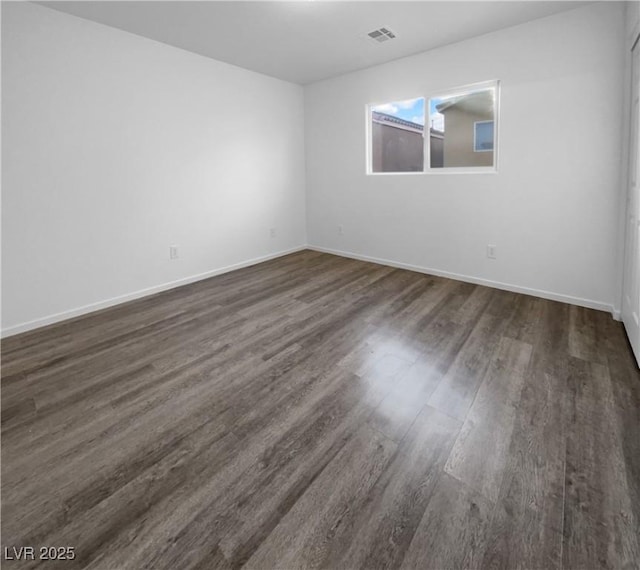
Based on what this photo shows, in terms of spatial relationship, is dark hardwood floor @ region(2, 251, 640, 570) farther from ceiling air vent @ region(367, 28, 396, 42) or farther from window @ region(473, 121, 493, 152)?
ceiling air vent @ region(367, 28, 396, 42)

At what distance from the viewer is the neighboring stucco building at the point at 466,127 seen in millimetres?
3756

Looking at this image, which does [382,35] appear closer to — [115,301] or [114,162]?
[114,162]

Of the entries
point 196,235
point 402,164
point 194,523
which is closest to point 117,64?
point 196,235

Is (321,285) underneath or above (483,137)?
underneath

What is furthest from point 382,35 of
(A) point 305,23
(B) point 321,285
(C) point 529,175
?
(B) point 321,285

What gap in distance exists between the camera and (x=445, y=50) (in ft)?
12.5

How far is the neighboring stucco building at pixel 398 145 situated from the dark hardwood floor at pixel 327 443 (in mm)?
2234

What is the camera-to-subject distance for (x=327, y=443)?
5.62 ft

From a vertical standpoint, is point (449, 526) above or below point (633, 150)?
below

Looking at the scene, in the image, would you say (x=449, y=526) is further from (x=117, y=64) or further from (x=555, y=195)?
(x=117, y=64)

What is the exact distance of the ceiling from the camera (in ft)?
9.59

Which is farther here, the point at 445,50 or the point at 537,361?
the point at 445,50

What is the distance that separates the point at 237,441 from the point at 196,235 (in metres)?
3.12

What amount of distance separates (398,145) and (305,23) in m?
1.94
